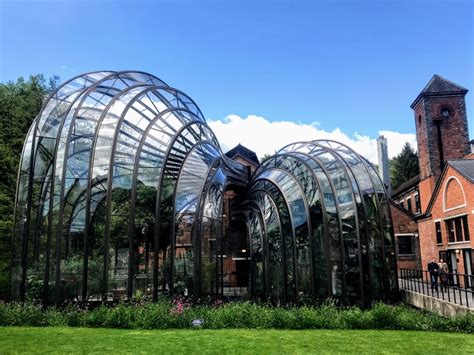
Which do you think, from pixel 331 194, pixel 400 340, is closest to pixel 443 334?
pixel 400 340

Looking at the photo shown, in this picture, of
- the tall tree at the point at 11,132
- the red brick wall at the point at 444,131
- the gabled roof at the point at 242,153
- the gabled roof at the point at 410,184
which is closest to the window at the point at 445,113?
the red brick wall at the point at 444,131

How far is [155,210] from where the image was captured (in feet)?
39.9

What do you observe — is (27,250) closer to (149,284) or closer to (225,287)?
(149,284)

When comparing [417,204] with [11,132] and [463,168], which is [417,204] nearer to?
[463,168]

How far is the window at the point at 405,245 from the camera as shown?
30.0 metres

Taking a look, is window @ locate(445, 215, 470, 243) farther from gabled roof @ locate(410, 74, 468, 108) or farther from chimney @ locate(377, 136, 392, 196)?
chimney @ locate(377, 136, 392, 196)

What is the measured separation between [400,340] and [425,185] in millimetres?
24101

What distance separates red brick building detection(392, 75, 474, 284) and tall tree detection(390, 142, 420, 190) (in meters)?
23.6

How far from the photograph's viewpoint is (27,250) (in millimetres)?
11633

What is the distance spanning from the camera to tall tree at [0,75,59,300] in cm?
1870

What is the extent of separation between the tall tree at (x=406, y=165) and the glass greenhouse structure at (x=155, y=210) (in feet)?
146

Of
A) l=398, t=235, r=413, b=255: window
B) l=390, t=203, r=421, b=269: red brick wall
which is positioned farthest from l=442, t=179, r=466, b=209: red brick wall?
l=398, t=235, r=413, b=255: window

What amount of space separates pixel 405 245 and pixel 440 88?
11.7m

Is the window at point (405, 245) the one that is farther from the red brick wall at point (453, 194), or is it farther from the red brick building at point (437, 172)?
the red brick wall at point (453, 194)
